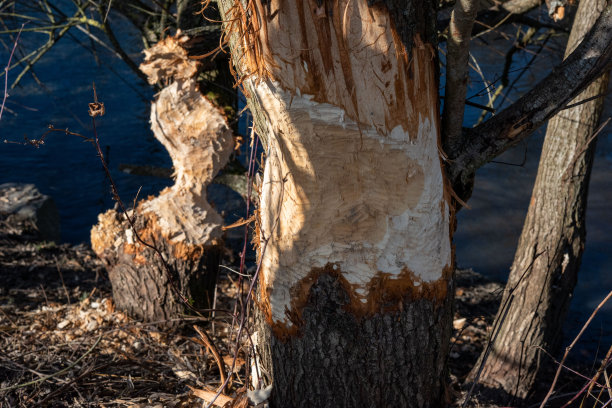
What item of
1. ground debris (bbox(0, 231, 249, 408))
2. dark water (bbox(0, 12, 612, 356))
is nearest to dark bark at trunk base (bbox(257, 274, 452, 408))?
ground debris (bbox(0, 231, 249, 408))

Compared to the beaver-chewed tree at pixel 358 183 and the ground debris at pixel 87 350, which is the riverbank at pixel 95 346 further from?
the beaver-chewed tree at pixel 358 183

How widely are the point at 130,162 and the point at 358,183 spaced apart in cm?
723

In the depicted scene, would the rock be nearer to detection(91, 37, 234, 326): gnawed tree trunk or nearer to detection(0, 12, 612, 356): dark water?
detection(0, 12, 612, 356): dark water

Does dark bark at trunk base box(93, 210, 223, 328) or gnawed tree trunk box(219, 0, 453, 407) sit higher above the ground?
gnawed tree trunk box(219, 0, 453, 407)

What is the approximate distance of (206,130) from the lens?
3.08 metres

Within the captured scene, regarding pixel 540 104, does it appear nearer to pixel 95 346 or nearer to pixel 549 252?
pixel 549 252

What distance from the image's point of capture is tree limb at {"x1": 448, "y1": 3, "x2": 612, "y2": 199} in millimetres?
1692

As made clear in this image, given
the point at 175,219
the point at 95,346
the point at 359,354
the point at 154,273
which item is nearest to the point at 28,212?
the point at 154,273

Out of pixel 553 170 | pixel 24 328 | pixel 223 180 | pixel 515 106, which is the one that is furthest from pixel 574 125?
pixel 24 328

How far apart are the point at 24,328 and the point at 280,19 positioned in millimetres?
2934

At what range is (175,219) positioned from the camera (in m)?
3.18

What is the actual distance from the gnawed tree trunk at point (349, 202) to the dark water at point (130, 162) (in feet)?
12.8

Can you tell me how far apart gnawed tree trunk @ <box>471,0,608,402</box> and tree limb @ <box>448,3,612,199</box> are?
4.21 feet

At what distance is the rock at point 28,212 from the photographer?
222 inches
